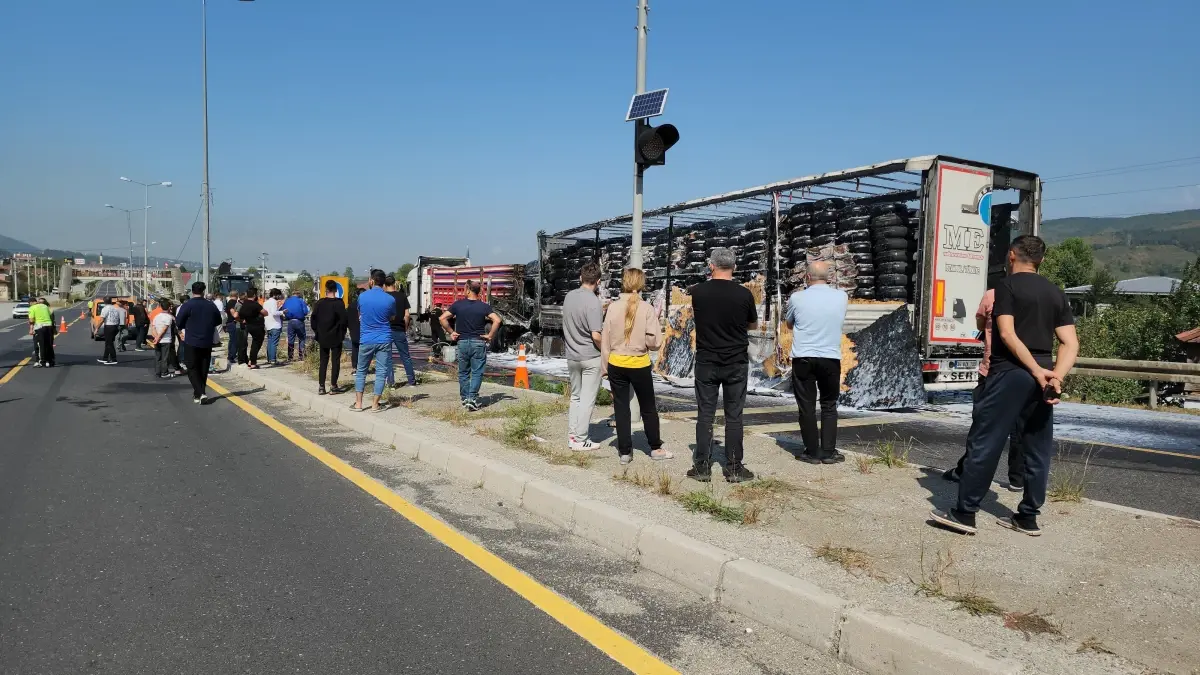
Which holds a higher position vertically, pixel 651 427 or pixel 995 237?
pixel 995 237

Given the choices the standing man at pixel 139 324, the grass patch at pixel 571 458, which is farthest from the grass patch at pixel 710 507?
the standing man at pixel 139 324

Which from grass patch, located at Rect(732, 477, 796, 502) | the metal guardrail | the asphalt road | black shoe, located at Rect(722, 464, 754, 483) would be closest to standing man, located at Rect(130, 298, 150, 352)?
the asphalt road

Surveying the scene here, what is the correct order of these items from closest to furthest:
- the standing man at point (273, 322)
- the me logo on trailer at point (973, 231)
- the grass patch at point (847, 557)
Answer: the grass patch at point (847, 557) < the me logo on trailer at point (973, 231) < the standing man at point (273, 322)

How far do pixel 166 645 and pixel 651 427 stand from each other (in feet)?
13.5

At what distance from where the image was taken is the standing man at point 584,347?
278 inches

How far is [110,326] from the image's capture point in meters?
18.2

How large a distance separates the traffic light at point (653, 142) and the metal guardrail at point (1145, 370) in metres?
7.24

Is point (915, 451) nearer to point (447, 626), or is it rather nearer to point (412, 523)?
point (412, 523)

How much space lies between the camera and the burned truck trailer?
1007cm

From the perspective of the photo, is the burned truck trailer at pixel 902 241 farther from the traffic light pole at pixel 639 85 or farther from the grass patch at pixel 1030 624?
the grass patch at pixel 1030 624

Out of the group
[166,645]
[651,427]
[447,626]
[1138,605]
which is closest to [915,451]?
[651,427]

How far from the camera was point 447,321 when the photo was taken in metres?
10.8

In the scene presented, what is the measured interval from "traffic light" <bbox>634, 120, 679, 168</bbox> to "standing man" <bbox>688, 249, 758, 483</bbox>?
7.54 ft

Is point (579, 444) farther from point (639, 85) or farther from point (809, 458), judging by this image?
point (639, 85)
